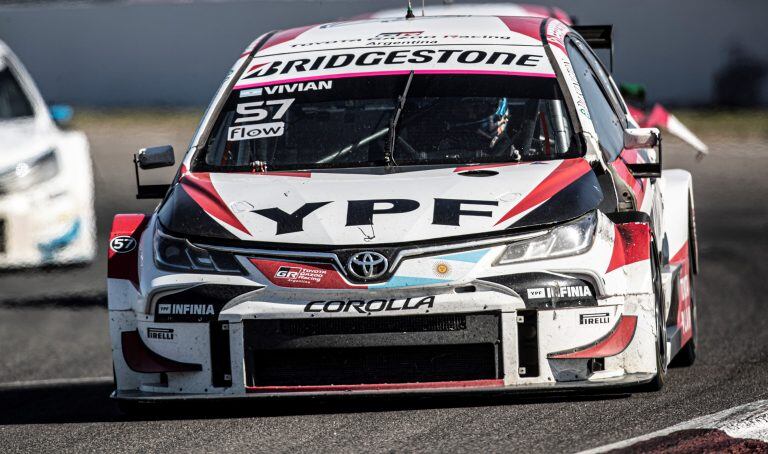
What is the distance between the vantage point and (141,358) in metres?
5.56

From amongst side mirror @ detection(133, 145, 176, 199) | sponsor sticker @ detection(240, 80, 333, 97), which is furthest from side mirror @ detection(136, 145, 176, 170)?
sponsor sticker @ detection(240, 80, 333, 97)

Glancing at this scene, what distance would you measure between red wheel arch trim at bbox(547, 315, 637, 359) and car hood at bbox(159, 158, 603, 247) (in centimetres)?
42

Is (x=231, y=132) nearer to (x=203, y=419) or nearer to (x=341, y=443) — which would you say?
(x=203, y=419)

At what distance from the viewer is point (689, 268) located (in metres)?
7.02

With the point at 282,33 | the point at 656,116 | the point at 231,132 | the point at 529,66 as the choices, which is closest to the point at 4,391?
the point at 231,132

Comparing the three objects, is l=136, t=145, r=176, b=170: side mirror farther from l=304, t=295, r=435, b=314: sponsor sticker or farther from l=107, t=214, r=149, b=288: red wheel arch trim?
l=304, t=295, r=435, b=314: sponsor sticker

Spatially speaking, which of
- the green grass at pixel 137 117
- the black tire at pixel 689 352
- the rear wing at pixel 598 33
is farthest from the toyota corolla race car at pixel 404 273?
the green grass at pixel 137 117

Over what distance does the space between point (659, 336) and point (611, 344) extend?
11.3 inches

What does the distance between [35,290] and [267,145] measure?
4.47 metres

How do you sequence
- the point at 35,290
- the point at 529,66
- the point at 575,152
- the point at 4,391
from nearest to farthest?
1. the point at 575,152
2. the point at 529,66
3. the point at 4,391
4. the point at 35,290

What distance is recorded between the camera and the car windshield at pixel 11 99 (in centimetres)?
1181

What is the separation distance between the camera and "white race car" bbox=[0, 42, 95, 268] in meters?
10.8

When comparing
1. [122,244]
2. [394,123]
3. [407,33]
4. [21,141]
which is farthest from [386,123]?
[21,141]

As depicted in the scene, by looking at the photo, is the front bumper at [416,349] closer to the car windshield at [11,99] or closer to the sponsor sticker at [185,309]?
the sponsor sticker at [185,309]
